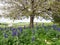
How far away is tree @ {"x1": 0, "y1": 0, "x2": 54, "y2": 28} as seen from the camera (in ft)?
37.6

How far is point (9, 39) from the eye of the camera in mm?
6457

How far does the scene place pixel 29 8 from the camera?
11938mm

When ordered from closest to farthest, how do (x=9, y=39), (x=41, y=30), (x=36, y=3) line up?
(x=9, y=39)
(x=41, y=30)
(x=36, y=3)

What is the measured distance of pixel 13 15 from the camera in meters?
12.0

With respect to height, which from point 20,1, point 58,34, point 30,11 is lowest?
point 58,34

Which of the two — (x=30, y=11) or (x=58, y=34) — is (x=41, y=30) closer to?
(x=58, y=34)

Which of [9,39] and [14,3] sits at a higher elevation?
[14,3]

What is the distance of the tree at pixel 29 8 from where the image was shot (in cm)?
1145

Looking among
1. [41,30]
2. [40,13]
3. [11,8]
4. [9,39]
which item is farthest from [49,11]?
[9,39]

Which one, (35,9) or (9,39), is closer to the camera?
(9,39)

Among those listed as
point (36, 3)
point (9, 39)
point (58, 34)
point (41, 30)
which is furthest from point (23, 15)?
point (9, 39)

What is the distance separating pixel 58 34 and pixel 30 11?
424cm

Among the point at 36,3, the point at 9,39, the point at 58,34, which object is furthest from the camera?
the point at 36,3

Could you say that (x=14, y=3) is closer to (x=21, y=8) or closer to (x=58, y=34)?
(x=21, y=8)
